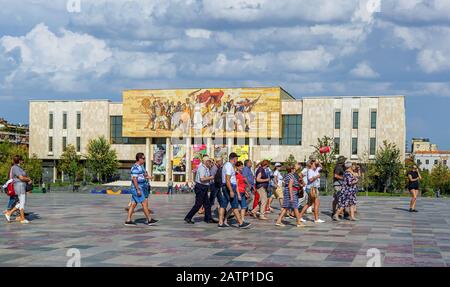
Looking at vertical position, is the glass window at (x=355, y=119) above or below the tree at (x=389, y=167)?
above

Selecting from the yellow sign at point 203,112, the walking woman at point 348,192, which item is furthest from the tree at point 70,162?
the walking woman at point 348,192

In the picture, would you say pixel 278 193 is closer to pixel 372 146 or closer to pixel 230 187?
pixel 230 187

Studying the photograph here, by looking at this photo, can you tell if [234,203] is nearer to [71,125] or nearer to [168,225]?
[168,225]

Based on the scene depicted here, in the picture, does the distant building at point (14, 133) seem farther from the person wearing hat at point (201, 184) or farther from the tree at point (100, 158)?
the person wearing hat at point (201, 184)

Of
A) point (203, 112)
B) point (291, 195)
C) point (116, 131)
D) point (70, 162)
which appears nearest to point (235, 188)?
point (291, 195)

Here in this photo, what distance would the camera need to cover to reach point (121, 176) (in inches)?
3263

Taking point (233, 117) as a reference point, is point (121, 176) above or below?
below

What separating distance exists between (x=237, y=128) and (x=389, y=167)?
62.7 ft

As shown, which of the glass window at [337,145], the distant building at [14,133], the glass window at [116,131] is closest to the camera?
the glass window at [337,145]

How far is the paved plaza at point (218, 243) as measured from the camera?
912 cm

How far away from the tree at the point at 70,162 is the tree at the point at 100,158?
6.25 ft

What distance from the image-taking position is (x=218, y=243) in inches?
441
